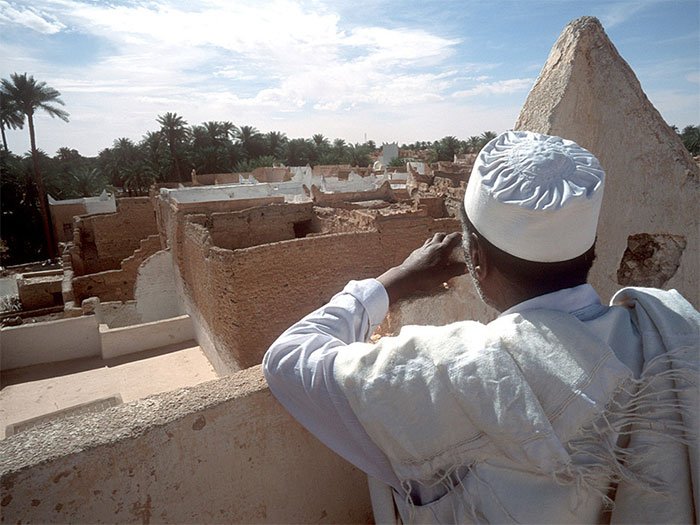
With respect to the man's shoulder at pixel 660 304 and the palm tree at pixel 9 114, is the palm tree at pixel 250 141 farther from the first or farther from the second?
the man's shoulder at pixel 660 304

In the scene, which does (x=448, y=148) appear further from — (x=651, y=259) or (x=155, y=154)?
(x=651, y=259)

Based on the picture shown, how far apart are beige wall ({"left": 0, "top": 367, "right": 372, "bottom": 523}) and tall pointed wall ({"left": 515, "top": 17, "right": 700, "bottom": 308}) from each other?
2.17m

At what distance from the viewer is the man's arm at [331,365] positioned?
1.22 metres

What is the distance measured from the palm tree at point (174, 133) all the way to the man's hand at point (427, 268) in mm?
39890

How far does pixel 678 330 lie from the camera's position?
3.49 feet

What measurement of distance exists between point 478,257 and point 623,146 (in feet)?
6.55

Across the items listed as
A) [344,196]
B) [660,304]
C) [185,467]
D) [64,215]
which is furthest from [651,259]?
[64,215]

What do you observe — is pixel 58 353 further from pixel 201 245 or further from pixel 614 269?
pixel 614 269

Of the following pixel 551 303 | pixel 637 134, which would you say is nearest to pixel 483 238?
pixel 551 303

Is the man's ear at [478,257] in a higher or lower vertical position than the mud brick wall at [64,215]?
higher

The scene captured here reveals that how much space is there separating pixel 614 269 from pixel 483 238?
2.08 meters

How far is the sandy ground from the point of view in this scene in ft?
23.4

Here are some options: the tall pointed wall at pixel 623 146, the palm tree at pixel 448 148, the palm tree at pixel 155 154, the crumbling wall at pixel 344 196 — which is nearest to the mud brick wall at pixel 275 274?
the crumbling wall at pixel 344 196

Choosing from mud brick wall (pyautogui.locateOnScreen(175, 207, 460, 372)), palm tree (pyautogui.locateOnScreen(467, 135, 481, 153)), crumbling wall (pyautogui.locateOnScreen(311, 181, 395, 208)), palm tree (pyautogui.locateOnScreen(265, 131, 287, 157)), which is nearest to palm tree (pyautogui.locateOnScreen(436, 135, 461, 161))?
palm tree (pyautogui.locateOnScreen(467, 135, 481, 153))
